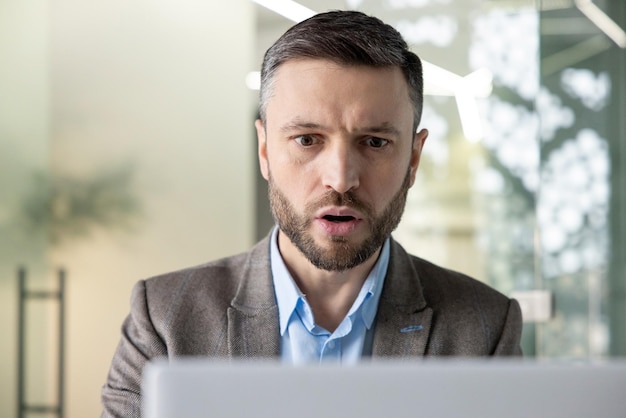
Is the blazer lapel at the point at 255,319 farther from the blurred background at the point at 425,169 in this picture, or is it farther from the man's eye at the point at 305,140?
the blurred background at the point at 425,169

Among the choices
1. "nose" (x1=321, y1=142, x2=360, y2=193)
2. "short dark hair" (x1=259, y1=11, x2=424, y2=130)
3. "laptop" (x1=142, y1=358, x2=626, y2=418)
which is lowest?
"laptop" (x1=142, y1=358, x2=626, y2=418)

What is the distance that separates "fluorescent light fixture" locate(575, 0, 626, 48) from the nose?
216 cm

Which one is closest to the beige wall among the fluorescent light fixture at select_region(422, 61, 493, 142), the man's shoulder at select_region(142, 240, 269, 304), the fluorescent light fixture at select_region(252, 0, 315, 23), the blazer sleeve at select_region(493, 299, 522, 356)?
the fluorescent light fixture at select_region(252, 0, 315, 23)

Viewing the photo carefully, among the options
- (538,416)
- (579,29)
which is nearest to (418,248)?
(579,29)

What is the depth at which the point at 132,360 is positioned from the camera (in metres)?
1.48

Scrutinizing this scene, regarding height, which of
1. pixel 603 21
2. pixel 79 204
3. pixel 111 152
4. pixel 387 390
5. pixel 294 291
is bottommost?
pixel 387 390

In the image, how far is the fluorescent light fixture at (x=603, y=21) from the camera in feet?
10.8

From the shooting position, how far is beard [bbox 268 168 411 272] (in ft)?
4.70

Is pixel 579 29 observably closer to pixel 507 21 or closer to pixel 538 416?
pixel 507 21

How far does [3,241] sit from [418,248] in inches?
55.9

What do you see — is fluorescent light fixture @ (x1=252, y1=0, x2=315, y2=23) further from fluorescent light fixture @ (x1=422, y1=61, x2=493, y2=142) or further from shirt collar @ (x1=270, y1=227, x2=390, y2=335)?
shirt collar @ (x1=270, y1=227, x2=390, y2=335)

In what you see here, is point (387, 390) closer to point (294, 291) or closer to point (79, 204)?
point (294, 291)

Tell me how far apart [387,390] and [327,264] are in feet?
2.65

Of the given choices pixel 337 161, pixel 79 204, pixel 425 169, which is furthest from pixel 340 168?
pixel 79 204
